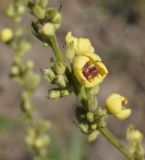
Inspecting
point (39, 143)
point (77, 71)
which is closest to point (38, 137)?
point (39, 143)

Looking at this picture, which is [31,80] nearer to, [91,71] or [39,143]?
[39,143]

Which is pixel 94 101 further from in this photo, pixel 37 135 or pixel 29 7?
pixel 37 135

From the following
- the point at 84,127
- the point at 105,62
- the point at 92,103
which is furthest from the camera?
the point at 105,62

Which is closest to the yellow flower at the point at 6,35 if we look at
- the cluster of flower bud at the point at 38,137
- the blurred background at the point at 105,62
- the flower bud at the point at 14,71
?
the flower bud at the point at 14,71

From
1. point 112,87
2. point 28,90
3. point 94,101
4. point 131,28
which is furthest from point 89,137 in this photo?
point 131,28

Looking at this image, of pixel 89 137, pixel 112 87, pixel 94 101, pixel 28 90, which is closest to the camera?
pixel 94 101

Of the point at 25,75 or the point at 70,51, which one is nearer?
the point at 70,51

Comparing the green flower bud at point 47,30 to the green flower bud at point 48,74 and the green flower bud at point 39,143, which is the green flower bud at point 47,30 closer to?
the green flower bud at point 48,74
